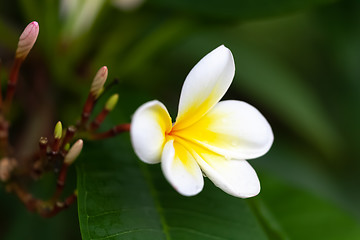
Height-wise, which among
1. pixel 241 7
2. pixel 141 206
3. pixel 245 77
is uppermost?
pixel 245 77

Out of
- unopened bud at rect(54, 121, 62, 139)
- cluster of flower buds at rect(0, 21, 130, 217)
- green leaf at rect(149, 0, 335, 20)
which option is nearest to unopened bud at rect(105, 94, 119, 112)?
cluster of flower buds at rect(0, 21, 130, 217)

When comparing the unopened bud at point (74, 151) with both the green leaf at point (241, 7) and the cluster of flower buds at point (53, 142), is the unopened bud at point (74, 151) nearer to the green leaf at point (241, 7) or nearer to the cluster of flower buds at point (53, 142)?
the cluster of flower buds at point (53, 142)

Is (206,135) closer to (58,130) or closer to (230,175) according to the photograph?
(230,175)

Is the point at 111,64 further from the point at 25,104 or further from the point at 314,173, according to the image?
the point at 314,173

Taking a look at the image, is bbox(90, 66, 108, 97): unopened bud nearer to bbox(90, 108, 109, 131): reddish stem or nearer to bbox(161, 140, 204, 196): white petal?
bbox(90, 108, 109, 131): reddish stem

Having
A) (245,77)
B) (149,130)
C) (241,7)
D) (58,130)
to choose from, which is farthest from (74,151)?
(245,77)

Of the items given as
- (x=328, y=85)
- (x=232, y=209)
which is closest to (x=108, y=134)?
(x=232, y=209)
